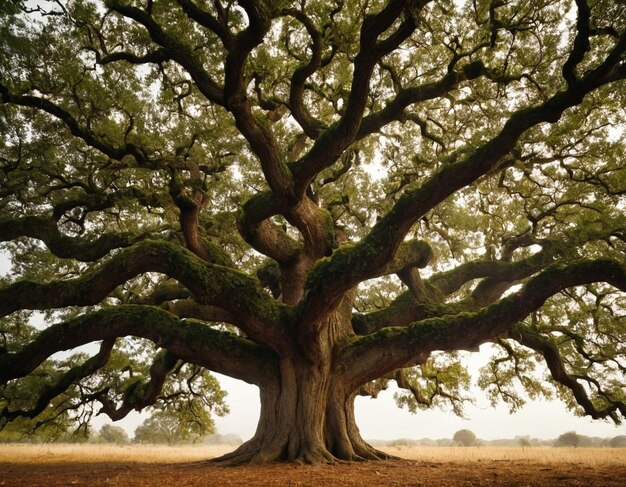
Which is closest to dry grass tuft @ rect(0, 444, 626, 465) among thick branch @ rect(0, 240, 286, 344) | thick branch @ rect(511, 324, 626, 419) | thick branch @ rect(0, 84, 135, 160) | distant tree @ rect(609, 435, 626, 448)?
thick branch @ rect(511, 324, 626, 419)

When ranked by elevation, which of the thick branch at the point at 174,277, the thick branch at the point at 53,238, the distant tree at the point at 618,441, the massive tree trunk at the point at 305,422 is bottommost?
the distant tree at the point at 618,441

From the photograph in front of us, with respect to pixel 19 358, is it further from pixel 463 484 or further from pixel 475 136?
pixel 475 136

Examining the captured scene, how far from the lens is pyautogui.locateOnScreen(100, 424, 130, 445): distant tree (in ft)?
181

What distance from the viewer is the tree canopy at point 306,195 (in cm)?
782

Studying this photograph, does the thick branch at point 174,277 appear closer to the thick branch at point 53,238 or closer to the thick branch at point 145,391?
the thick branch at point 53,238

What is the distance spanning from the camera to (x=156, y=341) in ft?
29.7

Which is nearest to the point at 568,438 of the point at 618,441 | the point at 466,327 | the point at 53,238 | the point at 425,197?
the point at 618,441

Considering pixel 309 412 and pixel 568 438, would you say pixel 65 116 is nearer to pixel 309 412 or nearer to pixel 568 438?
pixel 309 412

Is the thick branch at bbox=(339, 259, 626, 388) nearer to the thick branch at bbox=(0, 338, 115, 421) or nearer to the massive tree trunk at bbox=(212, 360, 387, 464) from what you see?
the massive tree trunk at bbox=(212, 360, 387, 464)

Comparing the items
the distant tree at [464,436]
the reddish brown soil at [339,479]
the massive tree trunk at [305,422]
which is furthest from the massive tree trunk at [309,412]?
the distant tree at [464,436]

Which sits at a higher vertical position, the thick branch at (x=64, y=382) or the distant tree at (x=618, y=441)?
the thick branch at (x=64, y=382)

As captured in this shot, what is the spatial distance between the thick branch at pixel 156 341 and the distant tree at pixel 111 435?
56.6 metres

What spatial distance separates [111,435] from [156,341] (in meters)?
58.1

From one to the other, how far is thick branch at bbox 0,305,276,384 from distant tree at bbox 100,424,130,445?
56.6 m
